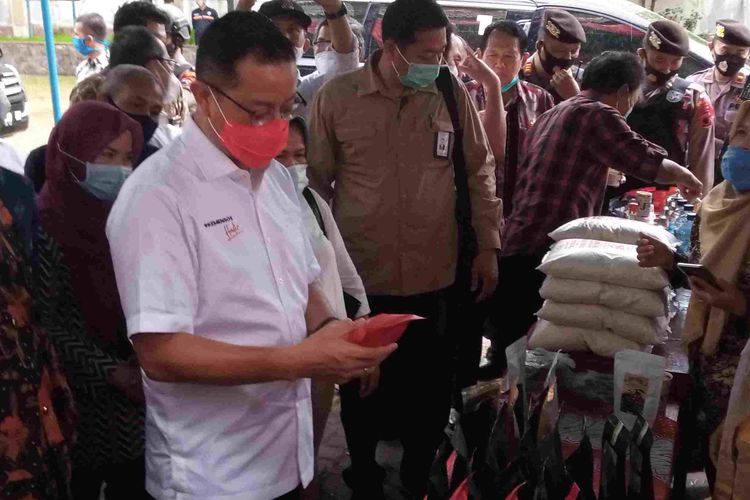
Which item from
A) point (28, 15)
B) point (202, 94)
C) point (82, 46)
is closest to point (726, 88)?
point (202, 94)

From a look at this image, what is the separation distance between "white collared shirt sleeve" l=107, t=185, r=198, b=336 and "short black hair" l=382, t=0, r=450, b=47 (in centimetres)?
157

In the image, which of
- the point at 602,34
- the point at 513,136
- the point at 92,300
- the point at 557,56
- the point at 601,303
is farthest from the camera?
the point at 602,34

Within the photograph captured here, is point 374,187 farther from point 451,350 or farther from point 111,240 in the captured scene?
point 111,240

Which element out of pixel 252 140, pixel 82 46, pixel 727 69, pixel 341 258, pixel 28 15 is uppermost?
pixel 252 140

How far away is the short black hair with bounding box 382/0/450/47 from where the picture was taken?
8.92 ft

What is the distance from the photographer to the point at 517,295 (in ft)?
11.8

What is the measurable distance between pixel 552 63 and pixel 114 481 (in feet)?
11.7

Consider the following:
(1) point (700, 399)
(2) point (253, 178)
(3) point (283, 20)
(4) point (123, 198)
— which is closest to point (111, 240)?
(4) point (123, 198)

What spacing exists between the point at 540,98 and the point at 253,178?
2.90 m

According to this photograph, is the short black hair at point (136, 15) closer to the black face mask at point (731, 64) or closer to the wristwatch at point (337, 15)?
the wristwatch at point (337, 15)

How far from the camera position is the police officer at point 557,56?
4.36 metres

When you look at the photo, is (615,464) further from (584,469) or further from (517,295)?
(517,295)

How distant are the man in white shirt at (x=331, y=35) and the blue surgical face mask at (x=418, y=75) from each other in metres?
0.78

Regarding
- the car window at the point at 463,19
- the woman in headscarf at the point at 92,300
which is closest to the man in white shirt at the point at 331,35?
the woman in headscarf at the point at 92,300
